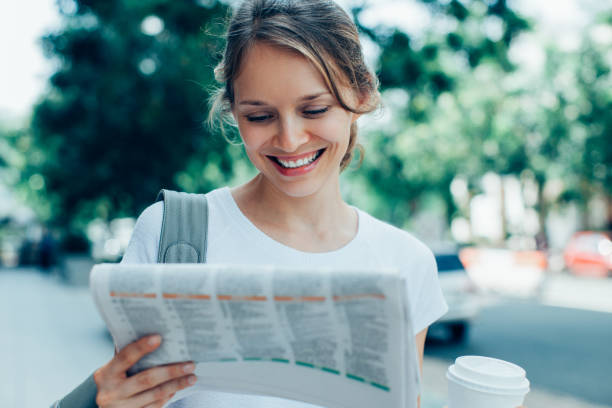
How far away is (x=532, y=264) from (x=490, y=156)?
8.27 meters

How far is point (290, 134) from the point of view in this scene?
1370 mm

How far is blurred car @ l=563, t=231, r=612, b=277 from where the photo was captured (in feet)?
56.6

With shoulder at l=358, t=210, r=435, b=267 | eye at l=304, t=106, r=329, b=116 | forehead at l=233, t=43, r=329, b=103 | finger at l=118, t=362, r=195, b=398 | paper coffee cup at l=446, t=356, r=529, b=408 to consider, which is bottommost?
paper coffee cup at l=446, t=356, r=529, b=408

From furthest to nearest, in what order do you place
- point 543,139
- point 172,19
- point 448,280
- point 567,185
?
1. point 567,185
2. point 543,139
3. point 448,280
4. point 172,19

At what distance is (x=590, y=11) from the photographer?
730 inches

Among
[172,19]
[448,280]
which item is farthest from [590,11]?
[172,19]

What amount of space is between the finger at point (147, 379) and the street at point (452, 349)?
15.8ft

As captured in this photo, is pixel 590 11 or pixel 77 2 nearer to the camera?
pixel 77 2

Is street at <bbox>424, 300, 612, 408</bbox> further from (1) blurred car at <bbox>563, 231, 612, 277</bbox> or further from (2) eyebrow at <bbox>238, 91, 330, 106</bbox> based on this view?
(1) blurred car at <bbox>563, 231, 612, 277</bbox>

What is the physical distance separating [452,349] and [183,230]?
7.78 metres

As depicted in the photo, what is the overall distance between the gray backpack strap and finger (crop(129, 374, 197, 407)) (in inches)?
11.4

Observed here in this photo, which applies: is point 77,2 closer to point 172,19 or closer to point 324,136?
point 172,19

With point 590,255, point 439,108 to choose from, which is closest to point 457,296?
point 439,108

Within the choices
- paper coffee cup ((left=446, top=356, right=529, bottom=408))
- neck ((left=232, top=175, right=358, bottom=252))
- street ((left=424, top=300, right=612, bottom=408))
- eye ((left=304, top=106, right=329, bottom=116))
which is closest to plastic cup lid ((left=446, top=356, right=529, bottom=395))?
paper coffee cup ((left=446, top=356, right=529, bottom=408))
